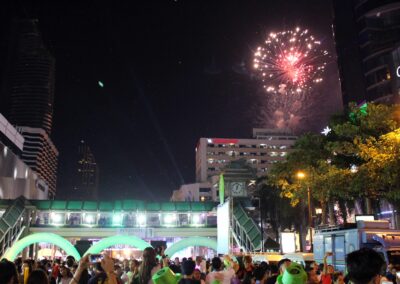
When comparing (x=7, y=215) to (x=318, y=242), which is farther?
(x=7, y=215)

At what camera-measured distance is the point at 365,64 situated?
64.8 metres

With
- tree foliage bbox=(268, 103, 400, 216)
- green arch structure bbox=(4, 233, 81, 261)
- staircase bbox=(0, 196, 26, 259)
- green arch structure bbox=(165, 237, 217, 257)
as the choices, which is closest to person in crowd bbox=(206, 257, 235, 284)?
tree foliage bbox=(268, 103, 400, 216)

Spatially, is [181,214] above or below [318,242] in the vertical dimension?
above

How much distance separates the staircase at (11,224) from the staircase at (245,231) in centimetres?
2172

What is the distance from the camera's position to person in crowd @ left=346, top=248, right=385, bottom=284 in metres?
4.06

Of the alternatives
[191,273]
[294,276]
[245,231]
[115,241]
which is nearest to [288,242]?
[115,241]

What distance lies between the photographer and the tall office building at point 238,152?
14688cm

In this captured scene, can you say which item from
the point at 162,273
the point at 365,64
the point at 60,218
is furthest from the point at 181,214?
the point at 162,273

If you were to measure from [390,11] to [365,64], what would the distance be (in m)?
8.14

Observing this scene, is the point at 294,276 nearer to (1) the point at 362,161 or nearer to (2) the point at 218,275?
(2) the point at 218,275

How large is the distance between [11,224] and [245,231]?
22860 millimetres

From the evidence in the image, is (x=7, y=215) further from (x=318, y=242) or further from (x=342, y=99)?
(x=342, y=99)

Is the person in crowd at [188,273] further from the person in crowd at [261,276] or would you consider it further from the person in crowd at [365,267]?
the person in crowd at [365,267]

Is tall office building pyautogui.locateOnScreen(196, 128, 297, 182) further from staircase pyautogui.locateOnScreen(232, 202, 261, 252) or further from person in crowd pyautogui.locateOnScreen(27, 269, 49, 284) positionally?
person in crowd pyautogui.locateOnScreen(27, 269, 49, 284)
